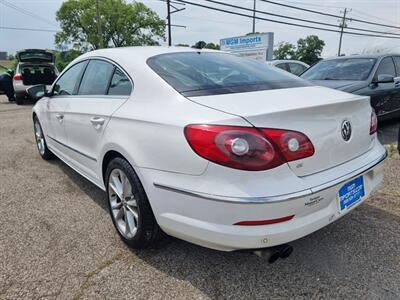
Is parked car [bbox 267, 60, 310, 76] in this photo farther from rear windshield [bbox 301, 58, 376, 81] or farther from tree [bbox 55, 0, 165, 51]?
tree [bbox 55, 0, 165, 51]

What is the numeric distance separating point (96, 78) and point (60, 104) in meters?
0.79

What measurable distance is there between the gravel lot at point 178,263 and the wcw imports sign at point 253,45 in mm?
16357

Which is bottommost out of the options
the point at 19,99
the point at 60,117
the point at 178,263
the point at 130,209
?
the point at 178,263

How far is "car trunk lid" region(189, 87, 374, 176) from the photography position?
1.82 m

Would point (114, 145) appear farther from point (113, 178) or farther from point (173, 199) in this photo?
point (173, 199)

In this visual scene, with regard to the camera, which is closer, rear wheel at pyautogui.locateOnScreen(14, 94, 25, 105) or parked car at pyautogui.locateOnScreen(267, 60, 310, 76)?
parked car at pyautogui.locateOnScreen(267, 60, 310, 76)

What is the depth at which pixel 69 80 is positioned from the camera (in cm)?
367

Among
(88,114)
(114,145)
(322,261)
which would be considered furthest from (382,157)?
(88,114)

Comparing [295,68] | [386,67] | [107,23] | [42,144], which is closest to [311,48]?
[107,23]

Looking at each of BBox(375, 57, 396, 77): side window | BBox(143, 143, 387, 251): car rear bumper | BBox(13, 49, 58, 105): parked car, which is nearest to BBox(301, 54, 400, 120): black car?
BBox(375, 57, 396, 77): side window

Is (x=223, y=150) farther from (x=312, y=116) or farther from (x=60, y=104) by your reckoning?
(x=60, y=104)

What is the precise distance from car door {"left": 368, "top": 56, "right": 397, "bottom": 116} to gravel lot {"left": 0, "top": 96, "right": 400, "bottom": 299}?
106 inches

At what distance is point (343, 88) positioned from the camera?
16.9 ft

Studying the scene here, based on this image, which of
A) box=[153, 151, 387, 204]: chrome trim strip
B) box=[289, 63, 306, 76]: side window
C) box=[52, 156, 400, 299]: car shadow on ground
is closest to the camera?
box=[153, 151, 387, 204]: chrome trim strip
